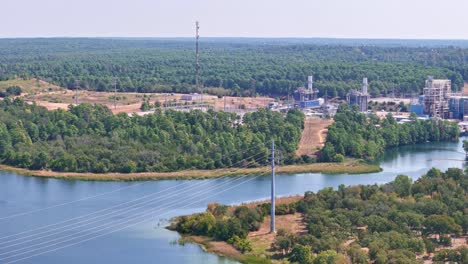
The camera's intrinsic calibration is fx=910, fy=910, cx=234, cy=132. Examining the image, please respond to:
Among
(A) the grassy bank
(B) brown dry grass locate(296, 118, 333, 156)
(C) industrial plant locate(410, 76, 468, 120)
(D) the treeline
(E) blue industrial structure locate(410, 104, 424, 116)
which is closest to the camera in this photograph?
(A) the grassy bank

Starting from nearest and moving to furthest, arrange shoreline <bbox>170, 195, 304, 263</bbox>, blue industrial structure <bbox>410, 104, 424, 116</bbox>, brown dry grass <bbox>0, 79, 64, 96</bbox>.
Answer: shoreline <bbox>170, 195, 304, 263</bbox> < blue industrial structure <bbox>410, 104, 424, 116</bbox> < brown dry grass <bbox>0, 79, 64, 96</bbox>

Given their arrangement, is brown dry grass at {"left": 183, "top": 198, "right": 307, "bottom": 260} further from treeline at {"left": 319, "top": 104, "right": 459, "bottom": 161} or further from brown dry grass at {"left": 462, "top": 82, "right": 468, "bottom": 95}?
brown dry grass at {"left": 462, "top": 82, "right": 468, "bottom": 95}

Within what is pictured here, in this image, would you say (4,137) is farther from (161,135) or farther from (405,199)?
(405,199)

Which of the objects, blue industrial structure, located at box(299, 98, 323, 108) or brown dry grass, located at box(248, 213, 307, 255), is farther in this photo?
blue industrial structure, located at box(299, 98, 323, 108)

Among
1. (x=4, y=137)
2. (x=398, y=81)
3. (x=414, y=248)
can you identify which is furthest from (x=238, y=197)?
(x=398, y=81)

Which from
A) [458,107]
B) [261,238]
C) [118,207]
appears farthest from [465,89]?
[261,238]

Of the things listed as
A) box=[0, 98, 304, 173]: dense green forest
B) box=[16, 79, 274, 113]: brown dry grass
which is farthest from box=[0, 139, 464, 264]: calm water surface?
box=[16, 79, 274, 113]: brown dry grass
